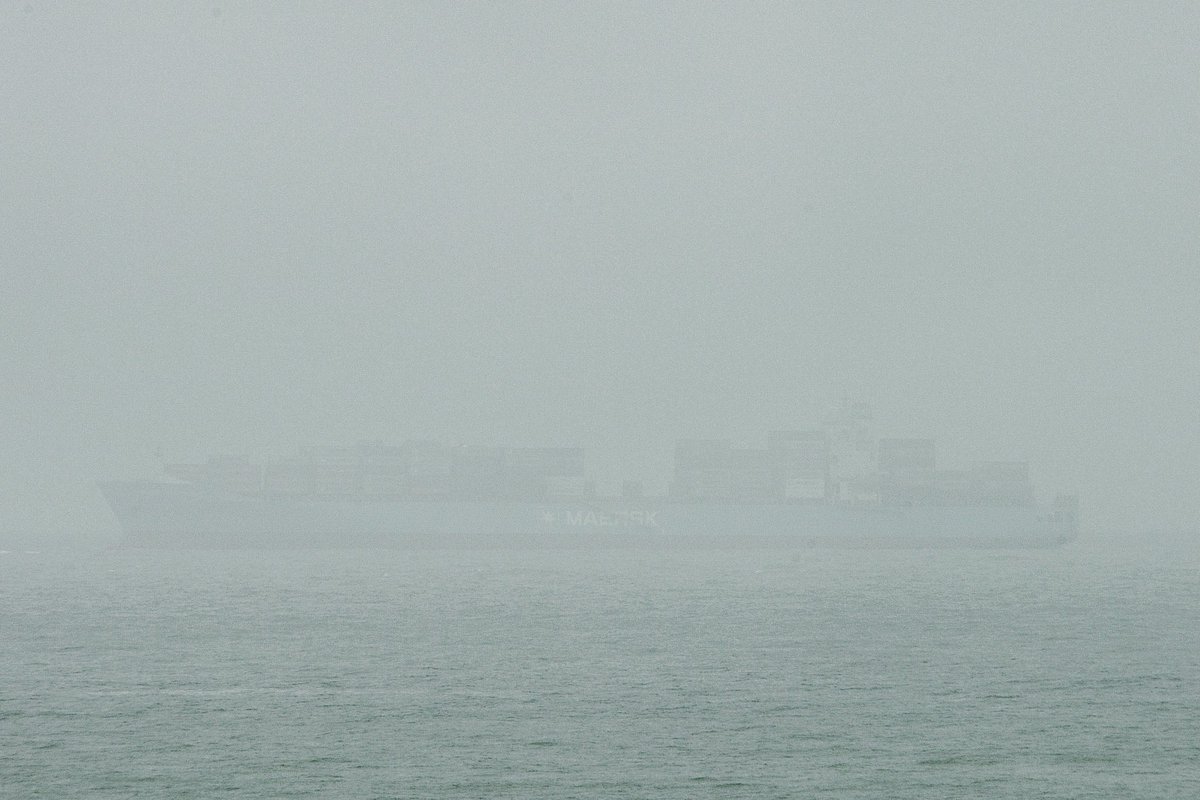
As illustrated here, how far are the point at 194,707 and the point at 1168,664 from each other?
31914 millimetres

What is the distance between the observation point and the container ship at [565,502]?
11306 cm

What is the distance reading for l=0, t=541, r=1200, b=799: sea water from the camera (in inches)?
1097

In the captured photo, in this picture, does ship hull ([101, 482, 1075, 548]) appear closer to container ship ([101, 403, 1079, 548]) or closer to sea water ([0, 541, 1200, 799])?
container ship ([101, 403, 1079, 548])

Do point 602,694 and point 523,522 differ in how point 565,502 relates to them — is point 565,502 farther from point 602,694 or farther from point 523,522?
point 602,694

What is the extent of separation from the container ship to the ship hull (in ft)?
0.39

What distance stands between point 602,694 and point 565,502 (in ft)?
258

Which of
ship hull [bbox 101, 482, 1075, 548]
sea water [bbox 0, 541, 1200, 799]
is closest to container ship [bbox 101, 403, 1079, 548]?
ship hull [bbox 101, 482, 1075, 548]

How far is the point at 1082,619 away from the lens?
59.2m

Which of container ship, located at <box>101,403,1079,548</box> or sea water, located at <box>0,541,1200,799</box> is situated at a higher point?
container ship, located at <box>101,403,1079,548</box>

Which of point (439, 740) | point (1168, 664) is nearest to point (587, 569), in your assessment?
point (1168, 664)

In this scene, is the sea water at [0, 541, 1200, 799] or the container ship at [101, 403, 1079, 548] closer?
the sea water at [0, 541, 1200, 799]

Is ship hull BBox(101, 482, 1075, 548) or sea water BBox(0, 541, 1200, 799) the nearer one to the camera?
sea water BBox(0, 541, 1200, 799)

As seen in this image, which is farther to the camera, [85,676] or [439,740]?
[85,676]

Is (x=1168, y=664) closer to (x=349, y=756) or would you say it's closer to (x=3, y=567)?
(x=349, y=756)
